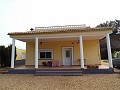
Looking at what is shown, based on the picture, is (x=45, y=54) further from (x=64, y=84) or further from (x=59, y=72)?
(x=64, y=84)

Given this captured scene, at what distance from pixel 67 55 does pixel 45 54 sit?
9.68ft

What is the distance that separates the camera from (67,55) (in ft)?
62.0

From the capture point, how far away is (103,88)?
8.14 meters

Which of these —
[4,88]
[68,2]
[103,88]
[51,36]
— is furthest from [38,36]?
[103,88]

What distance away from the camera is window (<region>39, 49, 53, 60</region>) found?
62.7ft

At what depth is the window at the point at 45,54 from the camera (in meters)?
19.1

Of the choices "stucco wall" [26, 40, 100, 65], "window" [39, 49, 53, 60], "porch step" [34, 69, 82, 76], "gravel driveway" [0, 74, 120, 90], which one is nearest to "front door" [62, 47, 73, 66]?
"stucco wall" [26, 40, 100, 65]

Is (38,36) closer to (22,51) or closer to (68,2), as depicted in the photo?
(68,2)

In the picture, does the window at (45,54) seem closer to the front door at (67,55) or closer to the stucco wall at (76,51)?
the stucco wall at (76,51)

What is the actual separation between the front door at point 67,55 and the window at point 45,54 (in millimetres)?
1725

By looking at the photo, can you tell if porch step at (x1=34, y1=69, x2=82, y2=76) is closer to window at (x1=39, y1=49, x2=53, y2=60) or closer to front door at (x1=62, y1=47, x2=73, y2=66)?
front door at (x1=62, y1=47, x2=73, y2=66)

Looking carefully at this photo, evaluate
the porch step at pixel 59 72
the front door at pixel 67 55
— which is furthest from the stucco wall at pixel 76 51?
the porch step at pixel 59 72

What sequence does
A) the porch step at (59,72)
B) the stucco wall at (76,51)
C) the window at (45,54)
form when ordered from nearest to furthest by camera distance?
the porch step at (59,72), the stucco wall at (76,51), the window at (45,54)

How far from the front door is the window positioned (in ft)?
5.66
